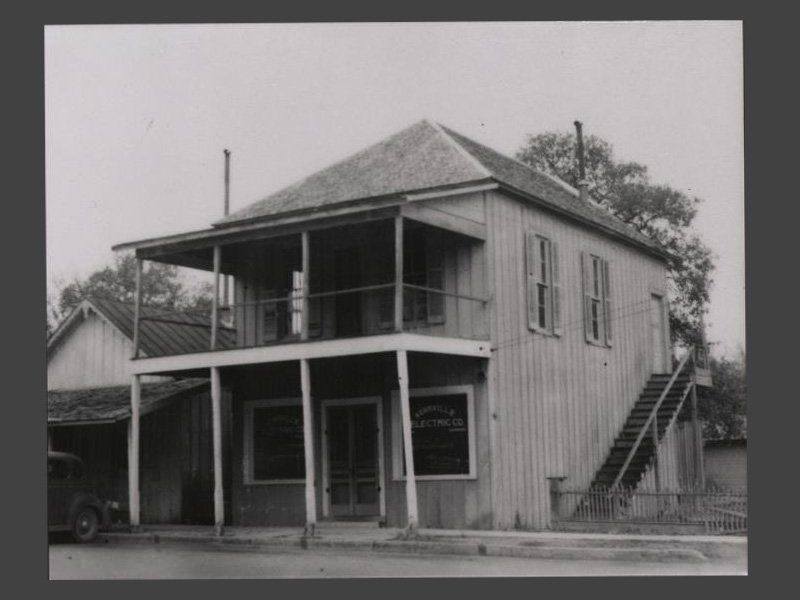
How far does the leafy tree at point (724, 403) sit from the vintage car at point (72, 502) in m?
16.3

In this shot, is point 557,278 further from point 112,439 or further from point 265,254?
point 112,439

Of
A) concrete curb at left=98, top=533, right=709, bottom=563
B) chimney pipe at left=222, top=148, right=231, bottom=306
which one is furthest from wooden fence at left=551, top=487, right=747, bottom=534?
chimney pipe at left=222, top=148, right=231, bottom=306

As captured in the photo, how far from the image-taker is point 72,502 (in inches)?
883

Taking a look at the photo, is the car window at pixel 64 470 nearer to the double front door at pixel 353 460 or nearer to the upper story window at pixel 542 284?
the double front door at pixel 353 460

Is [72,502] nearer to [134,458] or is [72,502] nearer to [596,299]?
[134,458]

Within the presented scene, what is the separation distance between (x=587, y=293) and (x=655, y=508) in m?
4.79

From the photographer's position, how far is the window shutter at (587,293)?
25531 millimetres

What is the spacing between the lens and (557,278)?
24.5 m

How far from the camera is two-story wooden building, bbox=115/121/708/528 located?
21.6 metres

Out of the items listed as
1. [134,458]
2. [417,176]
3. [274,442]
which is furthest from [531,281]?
[134,458]

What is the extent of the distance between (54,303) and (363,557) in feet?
69.3

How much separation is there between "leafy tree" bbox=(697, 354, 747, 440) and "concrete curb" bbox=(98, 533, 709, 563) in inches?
572

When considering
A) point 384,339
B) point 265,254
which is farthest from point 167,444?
point 384,339

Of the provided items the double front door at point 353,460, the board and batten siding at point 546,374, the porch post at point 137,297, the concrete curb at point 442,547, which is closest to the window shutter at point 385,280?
the double front door at point 353,460
